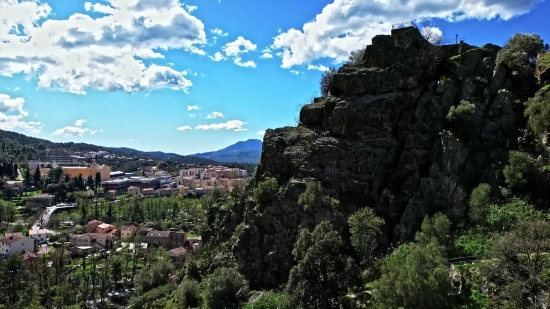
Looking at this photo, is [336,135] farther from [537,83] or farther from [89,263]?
[89,263]

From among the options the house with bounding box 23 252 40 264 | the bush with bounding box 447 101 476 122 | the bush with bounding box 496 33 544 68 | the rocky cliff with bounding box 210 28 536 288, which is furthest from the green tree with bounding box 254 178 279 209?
the house with bounding box 23 252 40 264

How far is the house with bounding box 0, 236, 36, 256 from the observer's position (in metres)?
109

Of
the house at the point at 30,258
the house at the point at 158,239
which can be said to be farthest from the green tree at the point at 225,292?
the house at the point at 158,239

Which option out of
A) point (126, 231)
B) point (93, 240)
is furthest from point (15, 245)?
point (126, 231)

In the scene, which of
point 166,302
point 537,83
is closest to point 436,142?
point 537,83

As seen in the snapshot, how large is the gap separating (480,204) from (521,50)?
23.8 metres

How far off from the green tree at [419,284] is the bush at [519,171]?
49.1 ft

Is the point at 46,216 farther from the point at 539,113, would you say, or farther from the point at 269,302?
the point at 539,113

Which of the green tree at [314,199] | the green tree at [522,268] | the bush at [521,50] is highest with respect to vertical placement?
the bush at [521,50]

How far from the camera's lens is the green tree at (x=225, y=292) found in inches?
1652

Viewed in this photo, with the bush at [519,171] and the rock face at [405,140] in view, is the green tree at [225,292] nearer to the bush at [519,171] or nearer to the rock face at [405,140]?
the rock face at [405,140]

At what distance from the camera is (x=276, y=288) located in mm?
43562

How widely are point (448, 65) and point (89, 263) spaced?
300 ft

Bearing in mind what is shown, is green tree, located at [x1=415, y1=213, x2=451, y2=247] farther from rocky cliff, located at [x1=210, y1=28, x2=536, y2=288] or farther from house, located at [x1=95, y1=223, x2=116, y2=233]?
house, located at [x1=95, y1=223, x2=116, y2=233]
